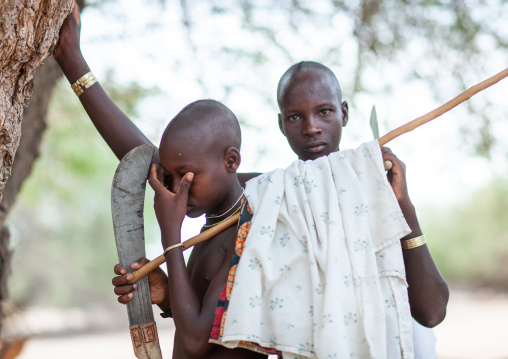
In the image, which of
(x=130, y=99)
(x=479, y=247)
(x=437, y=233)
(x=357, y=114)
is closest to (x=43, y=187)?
(x=130, y=99)

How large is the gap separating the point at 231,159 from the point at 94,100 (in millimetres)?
642

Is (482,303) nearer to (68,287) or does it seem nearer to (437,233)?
(437,233)

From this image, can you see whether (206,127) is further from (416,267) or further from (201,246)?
(416,267)

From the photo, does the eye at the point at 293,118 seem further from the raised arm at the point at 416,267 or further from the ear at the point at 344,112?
the raised arm at the point at 416,267

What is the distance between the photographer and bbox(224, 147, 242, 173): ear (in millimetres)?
2107

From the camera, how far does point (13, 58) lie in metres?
1.93

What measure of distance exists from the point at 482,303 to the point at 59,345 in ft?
32.2

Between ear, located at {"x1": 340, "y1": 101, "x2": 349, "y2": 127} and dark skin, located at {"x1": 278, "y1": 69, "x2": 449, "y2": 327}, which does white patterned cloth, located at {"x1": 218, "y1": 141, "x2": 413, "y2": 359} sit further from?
ear, located at {"x1": 340, "y1": 101, "x2": 349, "y2": 127}

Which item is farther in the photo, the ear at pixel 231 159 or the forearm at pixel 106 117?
the forearm at pixel 106 117

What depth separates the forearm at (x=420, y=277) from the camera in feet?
6.43

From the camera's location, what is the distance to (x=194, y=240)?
2029 millimetres

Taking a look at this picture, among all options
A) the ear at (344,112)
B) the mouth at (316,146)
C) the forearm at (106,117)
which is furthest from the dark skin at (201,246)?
the ear at (344,112)

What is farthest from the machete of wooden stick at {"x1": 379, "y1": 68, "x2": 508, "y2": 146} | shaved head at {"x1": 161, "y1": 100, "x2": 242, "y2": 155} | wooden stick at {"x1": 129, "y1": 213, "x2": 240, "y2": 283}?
wooden stick at {"x1": 379, "y1": 68, "x2": 508, "y2": 146}

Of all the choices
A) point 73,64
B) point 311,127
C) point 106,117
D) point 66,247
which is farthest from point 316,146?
point 66,247
